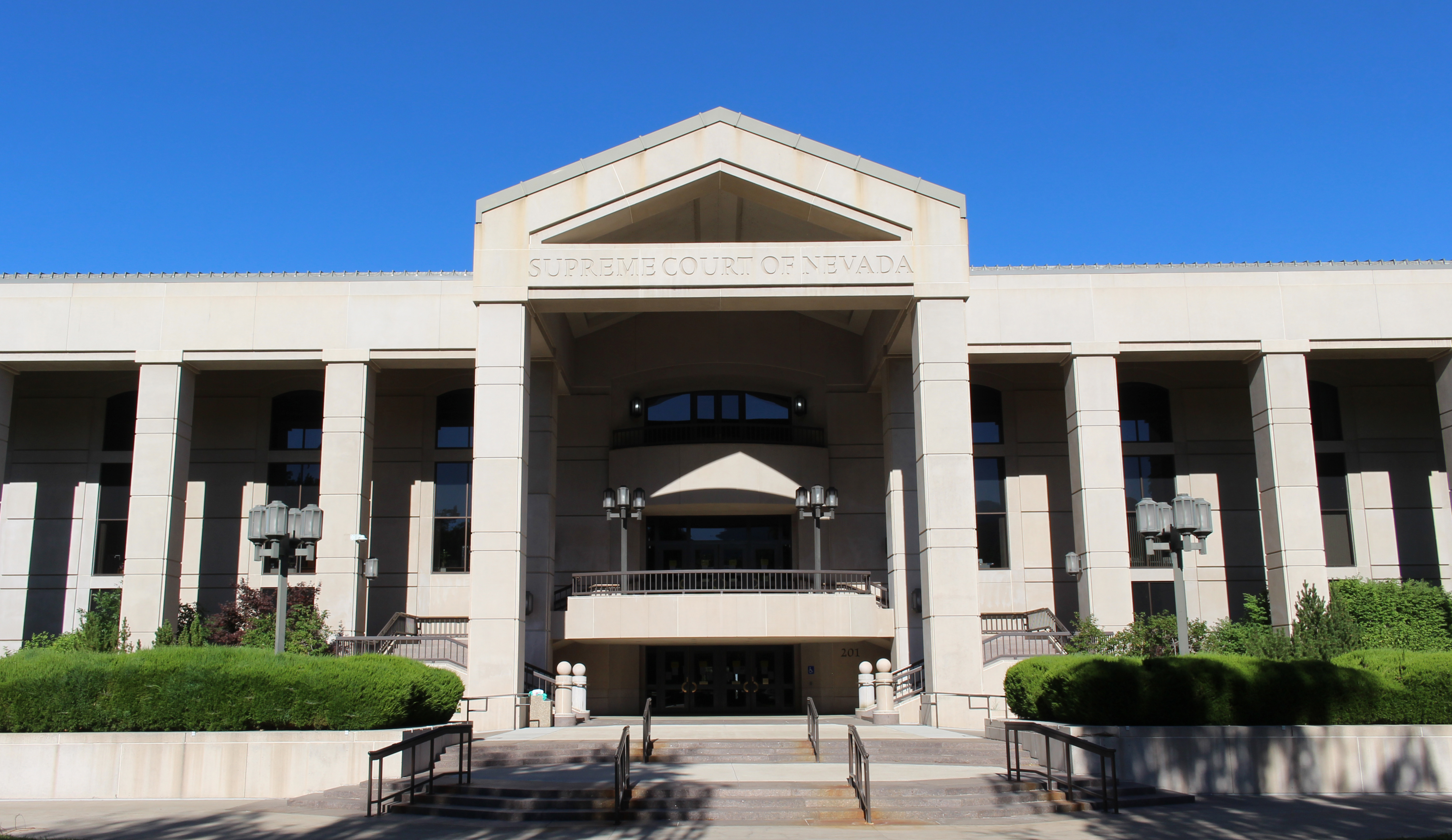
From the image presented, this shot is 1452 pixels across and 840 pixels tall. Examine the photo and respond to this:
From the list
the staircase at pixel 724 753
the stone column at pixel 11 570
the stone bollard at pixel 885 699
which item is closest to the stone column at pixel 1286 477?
the stone bollard at pixel 885 699

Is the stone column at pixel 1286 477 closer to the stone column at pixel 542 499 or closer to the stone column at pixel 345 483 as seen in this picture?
the stone column at pixel 542 499

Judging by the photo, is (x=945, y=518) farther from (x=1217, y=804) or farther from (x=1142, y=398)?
(x=1142, y=398)

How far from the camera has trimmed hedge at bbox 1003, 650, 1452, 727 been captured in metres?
15.7

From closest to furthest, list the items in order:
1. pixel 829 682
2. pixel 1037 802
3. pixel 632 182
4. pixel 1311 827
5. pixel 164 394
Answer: pixel 1311 827
pixel 1037 802
pixel 632 182
pixel 164 394
pixel 829 682

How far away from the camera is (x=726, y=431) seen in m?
32.2

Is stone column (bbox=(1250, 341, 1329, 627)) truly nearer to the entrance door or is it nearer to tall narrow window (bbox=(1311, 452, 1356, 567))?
tall narrow window (bbox=(1311, 452, 1356, 567))

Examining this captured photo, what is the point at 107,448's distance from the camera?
3114 centimetres

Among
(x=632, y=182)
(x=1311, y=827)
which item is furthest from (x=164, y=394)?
(x=1311, y=827)

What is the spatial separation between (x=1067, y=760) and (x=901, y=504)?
14061 millimetres

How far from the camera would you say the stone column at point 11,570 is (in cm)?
2934

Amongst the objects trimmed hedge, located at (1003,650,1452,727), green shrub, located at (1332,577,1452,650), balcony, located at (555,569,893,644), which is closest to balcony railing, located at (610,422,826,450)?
balcony, located at (555,569,893,644)

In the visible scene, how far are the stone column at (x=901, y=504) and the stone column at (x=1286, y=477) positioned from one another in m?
8.17

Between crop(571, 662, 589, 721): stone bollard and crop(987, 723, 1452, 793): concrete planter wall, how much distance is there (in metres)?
11.5

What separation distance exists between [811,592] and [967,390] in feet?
23.4
